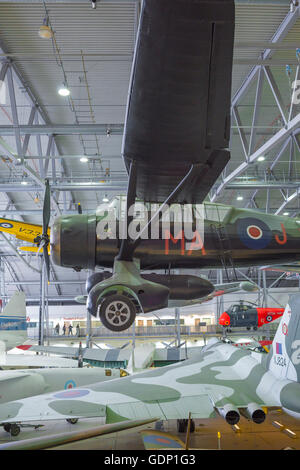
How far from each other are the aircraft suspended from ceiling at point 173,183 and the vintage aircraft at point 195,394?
215 centimetres

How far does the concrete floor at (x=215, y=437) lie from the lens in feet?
22.1

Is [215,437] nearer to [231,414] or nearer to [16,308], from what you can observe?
[231,414]

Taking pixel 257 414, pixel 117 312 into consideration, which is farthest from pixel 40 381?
pixel 117 312

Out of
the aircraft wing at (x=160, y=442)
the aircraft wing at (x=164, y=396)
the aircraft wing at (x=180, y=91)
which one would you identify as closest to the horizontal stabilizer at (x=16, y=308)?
the aircraft wing at (x=164, y=396)

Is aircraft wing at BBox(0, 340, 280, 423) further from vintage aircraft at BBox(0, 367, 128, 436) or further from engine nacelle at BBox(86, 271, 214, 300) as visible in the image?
vintage aircraft at BBox(0, 367, 128, 436)

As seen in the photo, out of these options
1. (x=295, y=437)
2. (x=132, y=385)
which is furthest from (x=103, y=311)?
(x=295, y=437)

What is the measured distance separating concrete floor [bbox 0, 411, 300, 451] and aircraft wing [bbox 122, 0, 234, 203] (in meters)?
4.97

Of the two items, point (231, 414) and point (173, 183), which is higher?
point (173, 183)

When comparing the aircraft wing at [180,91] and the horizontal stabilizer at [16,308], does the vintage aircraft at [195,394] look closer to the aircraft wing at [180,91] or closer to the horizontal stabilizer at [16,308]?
the aircraft wing at [180,91]

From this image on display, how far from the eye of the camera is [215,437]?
7676 millimetres

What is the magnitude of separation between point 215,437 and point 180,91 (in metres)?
7.20

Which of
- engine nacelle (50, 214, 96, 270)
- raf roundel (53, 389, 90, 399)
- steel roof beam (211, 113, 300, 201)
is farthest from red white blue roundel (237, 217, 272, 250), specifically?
raf roundel (53, 389, 90, 399)

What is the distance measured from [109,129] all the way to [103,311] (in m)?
7.53

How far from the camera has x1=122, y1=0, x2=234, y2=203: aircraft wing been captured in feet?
9.75
